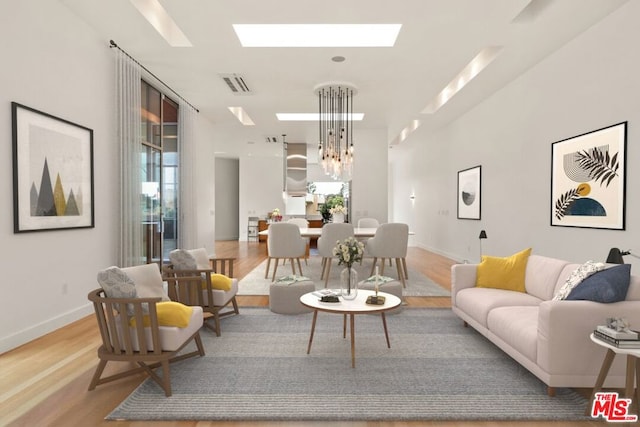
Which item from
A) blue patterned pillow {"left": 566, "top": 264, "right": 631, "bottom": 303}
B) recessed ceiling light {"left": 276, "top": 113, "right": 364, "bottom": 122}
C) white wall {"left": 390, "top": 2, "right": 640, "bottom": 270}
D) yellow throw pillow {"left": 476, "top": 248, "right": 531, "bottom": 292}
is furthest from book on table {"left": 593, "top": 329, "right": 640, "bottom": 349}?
recessed ceiling light {"left": 276, "top": 113, "right": 364, "bottom": 122}

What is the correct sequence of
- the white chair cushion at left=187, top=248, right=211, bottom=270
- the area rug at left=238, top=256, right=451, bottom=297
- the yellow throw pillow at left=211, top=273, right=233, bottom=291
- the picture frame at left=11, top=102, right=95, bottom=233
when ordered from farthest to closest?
1. the area rug at left=238, top=256, right=451, bottom=297
2. the white chair cushion at left=187, top=248, right=211, bottom=270
3. the yellow throw pillow at left=211, top=273, right=233, bottom=291
4. the picture frame at left=11, top=102, right=95, bottom=233

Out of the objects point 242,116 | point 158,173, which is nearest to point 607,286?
point 158,173

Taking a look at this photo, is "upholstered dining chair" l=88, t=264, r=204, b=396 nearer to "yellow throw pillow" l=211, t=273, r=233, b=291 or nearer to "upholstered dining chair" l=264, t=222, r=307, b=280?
"yellow throw pillow" l=211, t=273, r=233, b=291

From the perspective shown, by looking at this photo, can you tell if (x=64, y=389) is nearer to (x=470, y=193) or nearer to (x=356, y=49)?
(x=356, y=49)

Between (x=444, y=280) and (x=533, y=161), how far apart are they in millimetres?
2306

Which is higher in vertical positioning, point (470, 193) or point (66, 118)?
point (66, 118)

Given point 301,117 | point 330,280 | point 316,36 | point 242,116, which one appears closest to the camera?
point 316,36

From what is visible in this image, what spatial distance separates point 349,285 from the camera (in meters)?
3.26

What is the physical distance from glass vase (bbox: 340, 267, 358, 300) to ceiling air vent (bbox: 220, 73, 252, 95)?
3.71m

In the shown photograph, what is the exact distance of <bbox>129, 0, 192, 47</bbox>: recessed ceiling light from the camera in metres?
3.94

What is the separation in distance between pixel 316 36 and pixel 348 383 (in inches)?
155

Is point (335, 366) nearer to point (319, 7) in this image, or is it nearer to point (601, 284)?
point (601, 284)

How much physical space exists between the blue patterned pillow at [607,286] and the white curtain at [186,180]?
612 cm

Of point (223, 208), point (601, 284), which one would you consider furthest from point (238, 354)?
point (223, 208)
